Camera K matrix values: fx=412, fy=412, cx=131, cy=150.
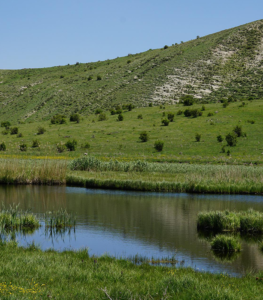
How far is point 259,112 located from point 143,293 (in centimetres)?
7594

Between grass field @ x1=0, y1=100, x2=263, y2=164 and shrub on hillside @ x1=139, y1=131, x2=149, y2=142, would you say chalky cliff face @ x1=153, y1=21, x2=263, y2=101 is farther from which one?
shrub on hillside @ x1=139, y1=131, x2=149, y2=142

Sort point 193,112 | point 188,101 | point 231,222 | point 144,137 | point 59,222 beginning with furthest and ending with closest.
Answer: point 188,101 < point 193,112 < point 144,137 < point 231,222 < point 59,222

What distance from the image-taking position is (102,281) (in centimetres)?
1012

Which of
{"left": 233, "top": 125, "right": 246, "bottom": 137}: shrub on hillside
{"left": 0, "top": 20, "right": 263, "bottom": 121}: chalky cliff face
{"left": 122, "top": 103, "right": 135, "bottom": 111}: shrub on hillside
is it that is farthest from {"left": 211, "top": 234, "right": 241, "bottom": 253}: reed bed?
{"left": 0, "top": 20, "right": 263, "bottom": 121}: chalky cliff face

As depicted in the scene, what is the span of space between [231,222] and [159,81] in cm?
9275

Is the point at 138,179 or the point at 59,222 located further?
the point at 138,179

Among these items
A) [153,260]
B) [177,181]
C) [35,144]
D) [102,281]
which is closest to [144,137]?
[35,144]

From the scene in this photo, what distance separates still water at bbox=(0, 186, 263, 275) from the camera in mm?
15453

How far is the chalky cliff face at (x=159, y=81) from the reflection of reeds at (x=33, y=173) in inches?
2523

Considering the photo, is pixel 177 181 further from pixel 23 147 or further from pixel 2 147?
pixel 2 147

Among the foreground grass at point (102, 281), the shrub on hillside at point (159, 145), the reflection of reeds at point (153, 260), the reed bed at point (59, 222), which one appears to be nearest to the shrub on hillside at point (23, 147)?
the shrub on hillside at point (159, 145)

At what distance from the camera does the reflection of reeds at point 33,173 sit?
36.2 metres

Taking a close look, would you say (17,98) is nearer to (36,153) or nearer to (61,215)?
(36,153)

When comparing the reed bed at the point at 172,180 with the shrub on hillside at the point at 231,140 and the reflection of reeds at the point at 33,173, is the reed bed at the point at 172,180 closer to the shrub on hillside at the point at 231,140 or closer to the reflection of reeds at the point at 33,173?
the reflection of reeds at the point at 33,173
